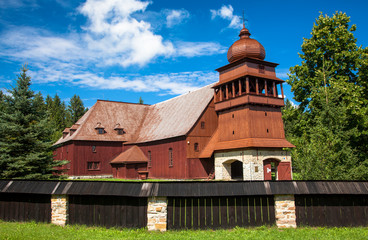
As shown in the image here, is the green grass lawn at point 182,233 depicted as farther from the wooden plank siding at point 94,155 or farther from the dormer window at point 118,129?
the dormer window at point 118,129

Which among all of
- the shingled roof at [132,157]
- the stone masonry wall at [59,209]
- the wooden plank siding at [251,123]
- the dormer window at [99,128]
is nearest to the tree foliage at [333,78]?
the wooden plank siding at [251,123]

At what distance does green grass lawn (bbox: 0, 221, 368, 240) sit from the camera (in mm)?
11094

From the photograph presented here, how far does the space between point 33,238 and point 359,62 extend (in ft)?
97.8

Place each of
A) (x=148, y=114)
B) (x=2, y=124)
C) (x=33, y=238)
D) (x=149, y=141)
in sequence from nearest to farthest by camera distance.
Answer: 1. (x=33, y=238)
2. (x=2, y=124)
3. (x=149, y=141)
4. (x=148, y=114)

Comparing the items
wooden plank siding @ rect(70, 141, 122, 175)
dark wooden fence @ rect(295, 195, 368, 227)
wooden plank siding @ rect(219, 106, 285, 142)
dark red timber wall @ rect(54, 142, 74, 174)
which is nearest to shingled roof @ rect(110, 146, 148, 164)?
wooden plank siding @ rect(70, 141, 122, 175)

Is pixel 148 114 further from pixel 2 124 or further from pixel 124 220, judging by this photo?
pixel 124 220

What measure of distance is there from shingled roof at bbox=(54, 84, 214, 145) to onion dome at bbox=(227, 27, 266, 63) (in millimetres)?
5558

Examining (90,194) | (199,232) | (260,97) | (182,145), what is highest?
(260,97)

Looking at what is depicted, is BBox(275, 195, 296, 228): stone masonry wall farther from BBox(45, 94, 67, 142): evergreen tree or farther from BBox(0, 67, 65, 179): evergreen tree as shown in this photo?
BBox(45, 94, 67, 142): evergreen tree

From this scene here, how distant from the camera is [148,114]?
4731 cm

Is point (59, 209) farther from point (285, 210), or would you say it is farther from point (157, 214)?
point (285, 210)

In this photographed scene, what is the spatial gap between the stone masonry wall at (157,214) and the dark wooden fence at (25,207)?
506cm

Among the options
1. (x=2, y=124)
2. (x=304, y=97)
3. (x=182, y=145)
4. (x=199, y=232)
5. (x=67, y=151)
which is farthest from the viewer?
(x=67, y=151)

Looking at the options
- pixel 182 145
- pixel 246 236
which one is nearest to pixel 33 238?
pixel 246 236
